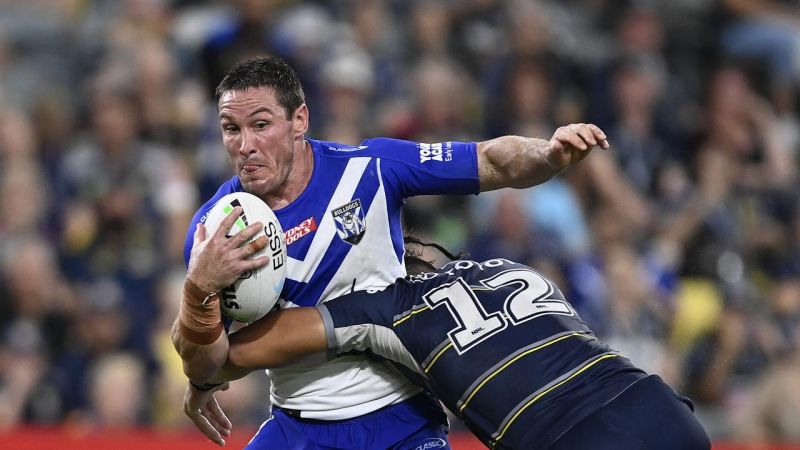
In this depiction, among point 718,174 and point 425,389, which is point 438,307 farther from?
point 718,174

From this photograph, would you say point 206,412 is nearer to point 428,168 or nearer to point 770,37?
point 428,168

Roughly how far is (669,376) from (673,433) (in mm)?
4231

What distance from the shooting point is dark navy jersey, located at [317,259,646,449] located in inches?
148

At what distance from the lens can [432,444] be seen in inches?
174

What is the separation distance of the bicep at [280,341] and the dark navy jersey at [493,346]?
5 centimetres

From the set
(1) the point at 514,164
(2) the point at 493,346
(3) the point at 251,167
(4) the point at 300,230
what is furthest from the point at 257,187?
(2) the point at 493,346

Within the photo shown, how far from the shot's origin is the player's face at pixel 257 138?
4.26m

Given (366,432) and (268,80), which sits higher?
(268,80)

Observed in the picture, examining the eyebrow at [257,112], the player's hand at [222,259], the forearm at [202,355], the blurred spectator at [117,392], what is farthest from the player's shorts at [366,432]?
the blurred spectator at [117,392]

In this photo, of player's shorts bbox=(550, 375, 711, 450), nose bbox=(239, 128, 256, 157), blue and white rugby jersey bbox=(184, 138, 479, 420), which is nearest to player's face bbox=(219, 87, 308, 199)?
nose bbox=(239, 128, 256, 157)

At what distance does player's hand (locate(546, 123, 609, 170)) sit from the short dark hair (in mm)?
941

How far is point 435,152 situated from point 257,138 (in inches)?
26.3

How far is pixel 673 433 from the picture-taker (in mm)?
3598

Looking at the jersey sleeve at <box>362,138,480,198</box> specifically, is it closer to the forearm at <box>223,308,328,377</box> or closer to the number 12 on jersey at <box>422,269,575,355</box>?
the number 12 on jersey at <box>422,269,575,355</box>
